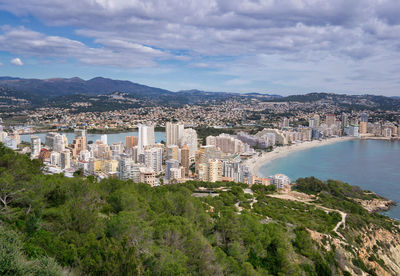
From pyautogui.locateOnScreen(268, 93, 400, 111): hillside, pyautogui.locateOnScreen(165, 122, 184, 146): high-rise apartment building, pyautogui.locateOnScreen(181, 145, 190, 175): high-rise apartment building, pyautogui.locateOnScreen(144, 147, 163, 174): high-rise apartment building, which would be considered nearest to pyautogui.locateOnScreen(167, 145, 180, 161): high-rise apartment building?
pyautogui.locateOnScreen(181, 145, 190, 175): high-rise apartment building

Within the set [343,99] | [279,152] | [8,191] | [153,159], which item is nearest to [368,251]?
[8,191]

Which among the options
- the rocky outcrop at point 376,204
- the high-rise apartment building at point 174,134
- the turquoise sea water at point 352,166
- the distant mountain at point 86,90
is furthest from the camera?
the distant mountain at point 86,90

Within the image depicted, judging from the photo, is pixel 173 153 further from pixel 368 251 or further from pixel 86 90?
pixel 86 90

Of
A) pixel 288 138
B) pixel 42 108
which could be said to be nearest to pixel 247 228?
pixel 288 138

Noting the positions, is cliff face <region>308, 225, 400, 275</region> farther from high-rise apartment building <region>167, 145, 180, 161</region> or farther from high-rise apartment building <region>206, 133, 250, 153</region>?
high-rise apartment building <region>206, 133, 250, 153</region>

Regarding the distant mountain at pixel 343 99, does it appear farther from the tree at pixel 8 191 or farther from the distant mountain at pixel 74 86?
the tree at pixel 8 191

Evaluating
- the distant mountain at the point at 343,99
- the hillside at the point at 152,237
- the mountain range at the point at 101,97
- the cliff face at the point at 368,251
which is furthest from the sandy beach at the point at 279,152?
the distant mountain at the point at 343,99
